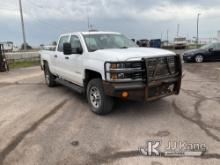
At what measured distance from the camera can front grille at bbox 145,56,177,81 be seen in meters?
5.17

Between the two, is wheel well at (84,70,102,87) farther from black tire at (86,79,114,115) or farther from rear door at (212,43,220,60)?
rear door at (212,43,220,60)

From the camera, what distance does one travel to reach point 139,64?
5.10m

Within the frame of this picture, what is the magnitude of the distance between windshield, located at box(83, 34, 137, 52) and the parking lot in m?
1.55

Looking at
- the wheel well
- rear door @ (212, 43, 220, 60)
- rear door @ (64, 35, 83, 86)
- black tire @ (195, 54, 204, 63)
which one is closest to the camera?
the wheel well

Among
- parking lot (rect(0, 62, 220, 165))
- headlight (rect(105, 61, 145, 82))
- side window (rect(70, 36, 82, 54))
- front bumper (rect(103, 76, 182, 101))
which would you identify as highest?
side window (rect(70, 36, 82, 54))

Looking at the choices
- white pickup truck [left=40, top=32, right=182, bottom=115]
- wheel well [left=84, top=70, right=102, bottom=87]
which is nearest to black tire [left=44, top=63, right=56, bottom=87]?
white pickup truck [left=40, top=32, right=182, bottom=115]

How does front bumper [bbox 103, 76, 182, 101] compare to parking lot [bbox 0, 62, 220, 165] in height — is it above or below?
above

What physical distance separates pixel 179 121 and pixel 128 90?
4.27ft

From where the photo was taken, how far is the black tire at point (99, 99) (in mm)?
5520

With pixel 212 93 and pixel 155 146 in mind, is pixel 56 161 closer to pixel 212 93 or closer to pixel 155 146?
pixel 155 146

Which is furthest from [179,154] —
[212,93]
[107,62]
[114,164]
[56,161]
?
[212,93]

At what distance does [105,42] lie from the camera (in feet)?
21.5

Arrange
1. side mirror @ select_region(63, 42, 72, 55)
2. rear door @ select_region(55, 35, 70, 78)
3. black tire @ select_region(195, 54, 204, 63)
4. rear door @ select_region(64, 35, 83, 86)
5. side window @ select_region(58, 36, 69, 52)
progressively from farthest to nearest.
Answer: black tire @ select_region(195, 54, 204, 63) < side window @ select_region(58, 36, 69, 52) < rear door @ select_region(55, 35, 70, 78) < rear door @ select_region(64, 35, 83, 86) < side mirror @ select_region(63, 42, 72, 55)

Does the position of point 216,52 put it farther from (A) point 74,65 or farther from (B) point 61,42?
(A) point 74,65
